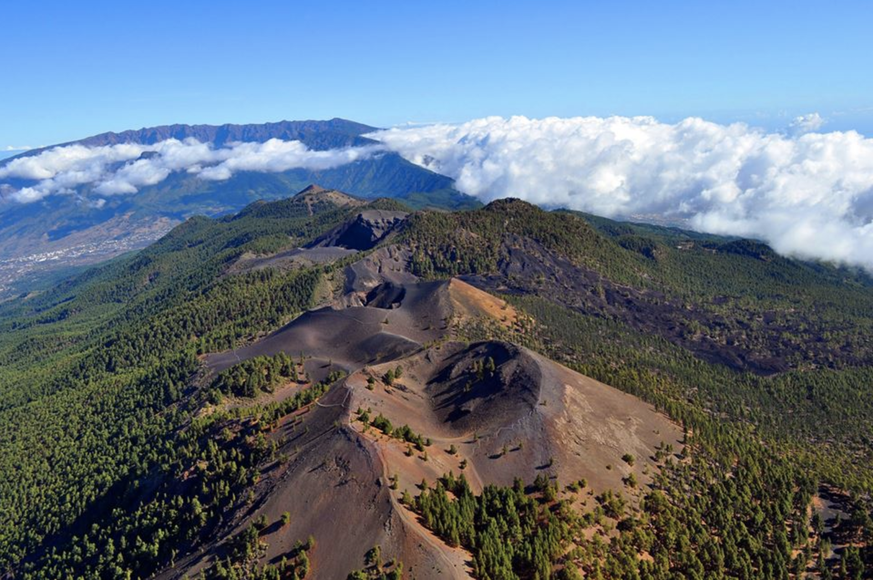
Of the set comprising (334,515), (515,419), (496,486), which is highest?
(334,515)

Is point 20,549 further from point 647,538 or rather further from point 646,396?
point 646,396

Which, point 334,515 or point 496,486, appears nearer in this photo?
point 334,515

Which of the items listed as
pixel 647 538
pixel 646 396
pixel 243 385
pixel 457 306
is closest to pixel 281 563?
pixel 647 538

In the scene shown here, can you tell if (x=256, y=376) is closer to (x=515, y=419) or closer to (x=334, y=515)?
(x=515, y=419)

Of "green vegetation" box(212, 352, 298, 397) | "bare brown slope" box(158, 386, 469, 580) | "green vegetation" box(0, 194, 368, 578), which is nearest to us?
"bare brown slope" box(158, 386, 469, 580)

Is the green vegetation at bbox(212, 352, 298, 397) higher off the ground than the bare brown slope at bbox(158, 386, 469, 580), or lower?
lower

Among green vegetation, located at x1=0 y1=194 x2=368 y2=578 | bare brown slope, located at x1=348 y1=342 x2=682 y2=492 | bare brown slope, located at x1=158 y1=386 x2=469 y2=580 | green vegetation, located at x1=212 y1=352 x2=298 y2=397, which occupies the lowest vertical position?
green vegetation, located at x1=0 y1=194 x2=368 y2=578

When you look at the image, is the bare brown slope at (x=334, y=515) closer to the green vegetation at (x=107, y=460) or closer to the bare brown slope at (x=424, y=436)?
the bare brown slope at (x=424, y=436)

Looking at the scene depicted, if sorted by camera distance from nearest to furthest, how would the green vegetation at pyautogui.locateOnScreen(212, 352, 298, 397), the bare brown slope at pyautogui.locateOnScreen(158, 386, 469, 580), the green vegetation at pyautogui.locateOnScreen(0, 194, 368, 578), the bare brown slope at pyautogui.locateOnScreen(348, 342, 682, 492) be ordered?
the bare brown slope at pyautogui.locateOnScreen(158, 386, 469, 580)
the green vegetation at pyautogui.locateOnScreen(0, 194, 368, 578)
the bare brown slope at pyautogui.locateOnScreen(348, 342, 682, 492)
the green vegetation at pyautogui.locateOnScreen(212, 352, 298, 397)

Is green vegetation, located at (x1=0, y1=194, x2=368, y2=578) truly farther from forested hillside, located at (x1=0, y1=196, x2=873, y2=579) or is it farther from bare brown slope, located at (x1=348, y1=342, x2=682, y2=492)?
bare brown slope, located at (x1=348, y1=342, x2=682, y2=492)

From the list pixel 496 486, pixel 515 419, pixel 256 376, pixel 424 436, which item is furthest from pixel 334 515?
pixel 256 376

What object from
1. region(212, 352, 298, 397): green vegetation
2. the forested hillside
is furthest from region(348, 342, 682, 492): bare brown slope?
region(212, 352, 298, 397): green vegetation
